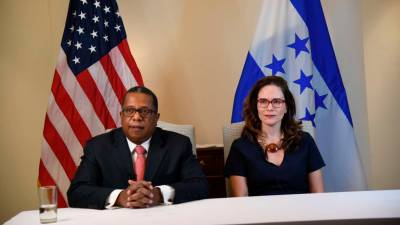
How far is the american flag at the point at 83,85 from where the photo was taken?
A: 3342mm

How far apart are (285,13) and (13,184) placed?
9.50 ft

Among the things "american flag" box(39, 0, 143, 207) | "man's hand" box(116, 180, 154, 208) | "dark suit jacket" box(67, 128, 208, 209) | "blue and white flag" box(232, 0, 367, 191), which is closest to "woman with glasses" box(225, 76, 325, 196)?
"dark suit jacket" box(67, 128, 208, 209)

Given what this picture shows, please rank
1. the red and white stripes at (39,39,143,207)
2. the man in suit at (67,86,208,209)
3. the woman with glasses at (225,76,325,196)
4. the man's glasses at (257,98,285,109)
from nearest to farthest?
1. the man in suit at (67,86,208,209)
2. the woman with glasses at (225,76,325,196)
3. the man's glasses at (257,98,285,109)
4. the red and white stripes at (39,39,143,207)

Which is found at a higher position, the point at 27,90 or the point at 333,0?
the point at 333,0

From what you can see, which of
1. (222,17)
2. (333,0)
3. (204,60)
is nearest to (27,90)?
(204,60)

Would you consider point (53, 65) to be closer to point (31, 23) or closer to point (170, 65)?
point (31, 23)

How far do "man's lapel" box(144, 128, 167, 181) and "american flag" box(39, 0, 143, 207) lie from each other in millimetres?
1198

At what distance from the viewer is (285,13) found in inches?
131

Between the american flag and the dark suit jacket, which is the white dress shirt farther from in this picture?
the american flag

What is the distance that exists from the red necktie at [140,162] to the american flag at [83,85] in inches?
47.3

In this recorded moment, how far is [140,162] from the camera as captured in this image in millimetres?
2279

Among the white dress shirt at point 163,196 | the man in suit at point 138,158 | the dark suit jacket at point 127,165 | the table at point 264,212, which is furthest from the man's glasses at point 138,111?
the table at point 264,212

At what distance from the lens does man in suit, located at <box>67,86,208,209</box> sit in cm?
217

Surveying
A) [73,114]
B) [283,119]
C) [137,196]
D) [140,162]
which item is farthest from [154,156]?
[73,114]
